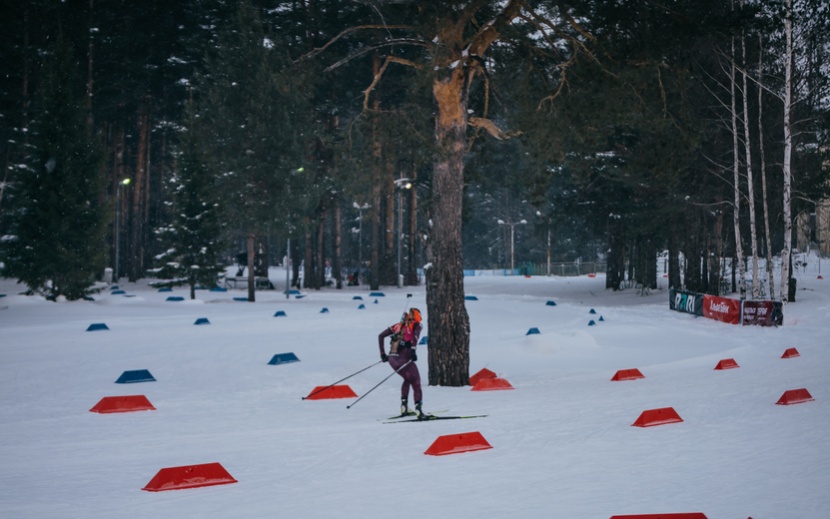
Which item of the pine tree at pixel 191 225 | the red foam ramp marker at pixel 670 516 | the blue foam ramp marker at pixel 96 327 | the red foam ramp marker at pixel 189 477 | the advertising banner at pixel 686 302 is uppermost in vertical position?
the pine tree at pixel 191 225

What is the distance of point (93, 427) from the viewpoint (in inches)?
464

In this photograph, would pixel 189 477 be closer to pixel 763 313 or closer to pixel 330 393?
pixel 330 393

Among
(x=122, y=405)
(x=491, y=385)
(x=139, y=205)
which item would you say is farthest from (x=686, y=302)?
(x=139, y=205)

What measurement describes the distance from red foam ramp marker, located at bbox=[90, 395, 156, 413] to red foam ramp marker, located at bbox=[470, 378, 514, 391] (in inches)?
250

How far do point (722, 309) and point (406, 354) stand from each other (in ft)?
72.0

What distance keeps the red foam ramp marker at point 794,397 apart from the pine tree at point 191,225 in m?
31.5

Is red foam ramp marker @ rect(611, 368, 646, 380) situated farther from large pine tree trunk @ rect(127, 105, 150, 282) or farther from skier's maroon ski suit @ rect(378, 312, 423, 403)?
large pine tree trunk @ rect(127, 105, 150, 282)

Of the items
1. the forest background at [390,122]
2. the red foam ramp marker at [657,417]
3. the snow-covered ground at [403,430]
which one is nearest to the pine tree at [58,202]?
the forest background at [390,122]

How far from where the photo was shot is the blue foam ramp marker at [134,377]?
53.6 feet

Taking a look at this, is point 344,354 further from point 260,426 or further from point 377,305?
point 377,305

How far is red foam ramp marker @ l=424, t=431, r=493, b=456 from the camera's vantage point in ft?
31.5

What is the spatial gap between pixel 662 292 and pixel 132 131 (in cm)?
3958

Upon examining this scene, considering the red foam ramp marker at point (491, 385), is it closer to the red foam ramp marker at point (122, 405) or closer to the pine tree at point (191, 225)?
the red foam ramp marker at point (122, 405)

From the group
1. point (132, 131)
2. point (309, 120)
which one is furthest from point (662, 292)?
point (132, 131)
